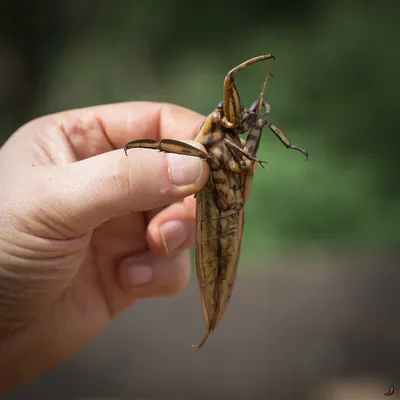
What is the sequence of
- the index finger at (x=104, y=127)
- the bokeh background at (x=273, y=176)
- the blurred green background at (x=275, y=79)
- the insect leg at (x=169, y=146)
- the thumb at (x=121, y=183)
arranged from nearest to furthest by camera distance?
1. the insect leg at (x=169, y=146)
2. the thumb at (x=121, y=183)
3. the index finger at (x=104, y=127)
4. the bokeh background at (x=273, y=176)
5. the blurred green background at (x=275, y=79)

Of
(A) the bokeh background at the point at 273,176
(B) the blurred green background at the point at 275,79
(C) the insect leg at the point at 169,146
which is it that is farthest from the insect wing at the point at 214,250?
(B) the blurred green background at the point at 275,79

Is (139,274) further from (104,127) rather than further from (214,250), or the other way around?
(214,250)

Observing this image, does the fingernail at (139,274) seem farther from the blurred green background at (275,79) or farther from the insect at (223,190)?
the blurred green background at (275,79)

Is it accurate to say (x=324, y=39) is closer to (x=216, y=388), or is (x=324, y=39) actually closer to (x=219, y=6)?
(x=219, y=6)

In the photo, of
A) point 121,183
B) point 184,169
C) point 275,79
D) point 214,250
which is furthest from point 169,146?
point 275,79

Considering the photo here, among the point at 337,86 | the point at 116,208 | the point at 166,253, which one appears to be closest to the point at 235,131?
the point at 116,208

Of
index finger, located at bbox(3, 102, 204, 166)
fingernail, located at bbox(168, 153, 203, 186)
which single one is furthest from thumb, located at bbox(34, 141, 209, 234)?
index finger, located at bbox(3, 102, 204, 166)
